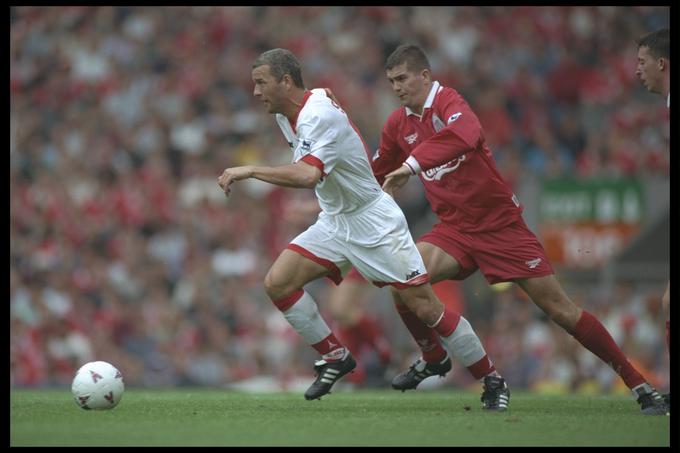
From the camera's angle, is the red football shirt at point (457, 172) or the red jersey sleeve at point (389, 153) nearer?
the red football shirt at point (457, 172)

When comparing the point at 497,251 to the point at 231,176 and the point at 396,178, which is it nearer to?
the point at 396,178

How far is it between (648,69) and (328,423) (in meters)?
2.84

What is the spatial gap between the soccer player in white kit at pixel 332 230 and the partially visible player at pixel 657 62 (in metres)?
1.56

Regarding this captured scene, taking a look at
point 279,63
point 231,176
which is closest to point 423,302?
point 231,176

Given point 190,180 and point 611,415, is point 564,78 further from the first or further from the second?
point 611,415

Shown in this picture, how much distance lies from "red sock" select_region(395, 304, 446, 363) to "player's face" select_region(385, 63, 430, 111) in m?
1.41

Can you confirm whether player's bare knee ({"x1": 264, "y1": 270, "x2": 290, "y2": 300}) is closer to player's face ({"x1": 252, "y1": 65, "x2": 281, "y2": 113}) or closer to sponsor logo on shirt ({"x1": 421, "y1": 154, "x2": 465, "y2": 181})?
player's face ({"x1": 252, "y1": 65, "x2": 281, "y2": 113})

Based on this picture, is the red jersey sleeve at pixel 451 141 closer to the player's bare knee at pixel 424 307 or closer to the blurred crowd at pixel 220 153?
the player's bare knee at pixel 424 307

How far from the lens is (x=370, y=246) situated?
8078 mm

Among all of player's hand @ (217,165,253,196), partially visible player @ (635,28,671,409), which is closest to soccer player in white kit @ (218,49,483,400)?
player's hand @ (217,165,253,196)

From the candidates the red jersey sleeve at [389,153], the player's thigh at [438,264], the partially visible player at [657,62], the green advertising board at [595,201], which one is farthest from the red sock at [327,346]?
the green advertising board at [595,201]

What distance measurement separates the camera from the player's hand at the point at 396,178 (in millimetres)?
7883

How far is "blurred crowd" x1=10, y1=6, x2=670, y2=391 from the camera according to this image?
16062 mm
